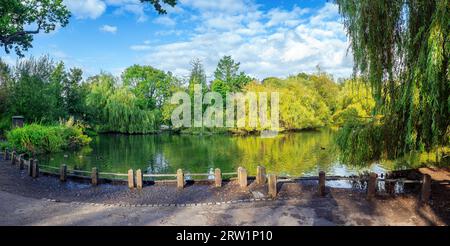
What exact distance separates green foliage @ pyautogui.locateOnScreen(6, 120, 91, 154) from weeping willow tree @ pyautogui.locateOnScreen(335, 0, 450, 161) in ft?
66.2

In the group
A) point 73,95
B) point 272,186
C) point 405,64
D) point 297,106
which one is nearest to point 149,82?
point 73,95

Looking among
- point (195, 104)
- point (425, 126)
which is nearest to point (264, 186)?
point (425, 126)

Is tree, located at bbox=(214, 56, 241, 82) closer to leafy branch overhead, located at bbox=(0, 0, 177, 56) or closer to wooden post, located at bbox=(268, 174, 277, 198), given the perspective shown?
A: leafy branch overhead, located at bbox=(0, 0, 177, 56)

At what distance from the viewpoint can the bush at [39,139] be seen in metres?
20.4

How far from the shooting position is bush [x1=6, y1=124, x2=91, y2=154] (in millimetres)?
20366

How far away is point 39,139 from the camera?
2145 cm

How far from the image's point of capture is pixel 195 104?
4438 centimetres

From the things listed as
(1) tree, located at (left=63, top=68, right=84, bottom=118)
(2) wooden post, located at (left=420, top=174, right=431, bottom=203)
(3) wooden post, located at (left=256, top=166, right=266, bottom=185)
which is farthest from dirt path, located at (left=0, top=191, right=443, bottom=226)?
(1) tree, located at (left=63, top=68, right=84, bottom=118)

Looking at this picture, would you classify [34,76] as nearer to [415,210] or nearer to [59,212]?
[59,212]

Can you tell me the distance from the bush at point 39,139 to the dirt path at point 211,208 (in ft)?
38.4

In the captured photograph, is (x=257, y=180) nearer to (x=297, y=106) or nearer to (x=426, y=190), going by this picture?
(x=426, y=190)

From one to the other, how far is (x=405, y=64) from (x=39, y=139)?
21547 millimetres

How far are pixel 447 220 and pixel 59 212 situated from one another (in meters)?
8.52

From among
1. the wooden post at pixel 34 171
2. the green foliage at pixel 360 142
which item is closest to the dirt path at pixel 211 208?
the green foliage at pixel 360 142
